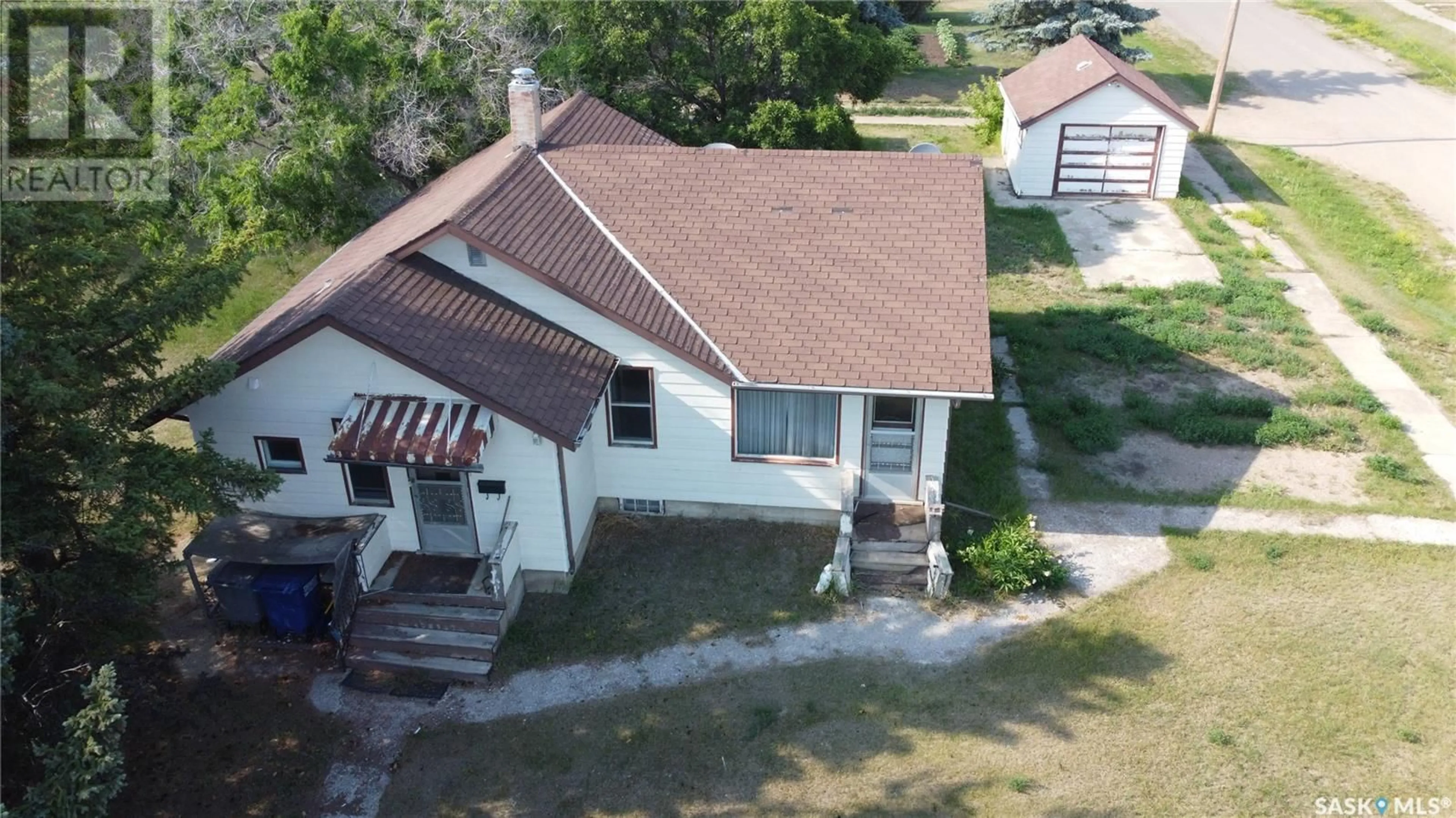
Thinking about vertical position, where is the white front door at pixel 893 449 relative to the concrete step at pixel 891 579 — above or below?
above

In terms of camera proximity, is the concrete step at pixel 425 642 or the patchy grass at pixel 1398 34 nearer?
the concrete step at pixel 425 642

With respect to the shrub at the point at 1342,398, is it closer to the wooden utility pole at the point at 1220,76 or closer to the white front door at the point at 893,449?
the white front door at the point at 893,449

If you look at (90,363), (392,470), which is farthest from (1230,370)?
(90,363)

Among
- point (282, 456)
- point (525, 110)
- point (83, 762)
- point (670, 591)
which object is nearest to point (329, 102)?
point (525, 110)

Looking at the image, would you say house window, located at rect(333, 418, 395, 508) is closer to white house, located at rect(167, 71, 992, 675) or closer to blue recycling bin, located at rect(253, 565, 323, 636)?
white house, located at rect(167, 71, 992, 675)

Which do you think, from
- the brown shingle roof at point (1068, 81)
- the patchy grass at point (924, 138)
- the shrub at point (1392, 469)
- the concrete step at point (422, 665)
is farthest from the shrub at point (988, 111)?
the concrete step at point (422, 665)

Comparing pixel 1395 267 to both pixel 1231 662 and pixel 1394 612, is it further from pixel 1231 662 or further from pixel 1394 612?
pixel 1231 662

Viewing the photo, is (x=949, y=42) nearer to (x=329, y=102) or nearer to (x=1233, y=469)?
(x=329, y=102)
